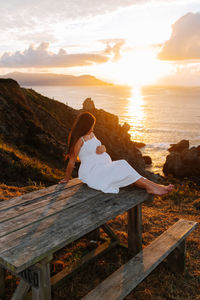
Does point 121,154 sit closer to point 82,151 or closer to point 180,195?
point 180,195

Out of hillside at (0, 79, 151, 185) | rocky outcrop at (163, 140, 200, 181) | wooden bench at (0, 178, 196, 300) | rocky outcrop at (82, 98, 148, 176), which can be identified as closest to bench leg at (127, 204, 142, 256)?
wooden bench at (0, 178, 196, 300)

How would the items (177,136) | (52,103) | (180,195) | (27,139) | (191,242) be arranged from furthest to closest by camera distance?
(177,136)
(52,103)
(27,139)
(180,195)
(191,242)

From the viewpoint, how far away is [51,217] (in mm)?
3449

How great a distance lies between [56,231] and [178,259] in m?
2.60

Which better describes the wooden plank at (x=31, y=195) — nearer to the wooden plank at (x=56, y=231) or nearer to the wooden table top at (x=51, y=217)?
the wooden table top at (x=51, y=217)

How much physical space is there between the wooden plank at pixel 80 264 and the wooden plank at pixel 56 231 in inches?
51.2

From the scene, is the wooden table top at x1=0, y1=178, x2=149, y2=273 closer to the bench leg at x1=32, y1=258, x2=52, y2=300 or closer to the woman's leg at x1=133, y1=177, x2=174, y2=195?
the woman's leg at x1=133, y1=177, x2=174, y2=195

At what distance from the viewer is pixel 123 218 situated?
22.9 ft

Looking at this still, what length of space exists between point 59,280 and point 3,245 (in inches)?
72.2

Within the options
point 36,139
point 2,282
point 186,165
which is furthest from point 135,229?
point 186,165

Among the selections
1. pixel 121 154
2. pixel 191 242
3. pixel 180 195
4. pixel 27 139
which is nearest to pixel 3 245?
pixel 191 242

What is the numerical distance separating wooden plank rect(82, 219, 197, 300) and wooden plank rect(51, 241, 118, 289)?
106 cm

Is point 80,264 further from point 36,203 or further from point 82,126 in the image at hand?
point 82,126

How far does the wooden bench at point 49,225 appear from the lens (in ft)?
8.86
